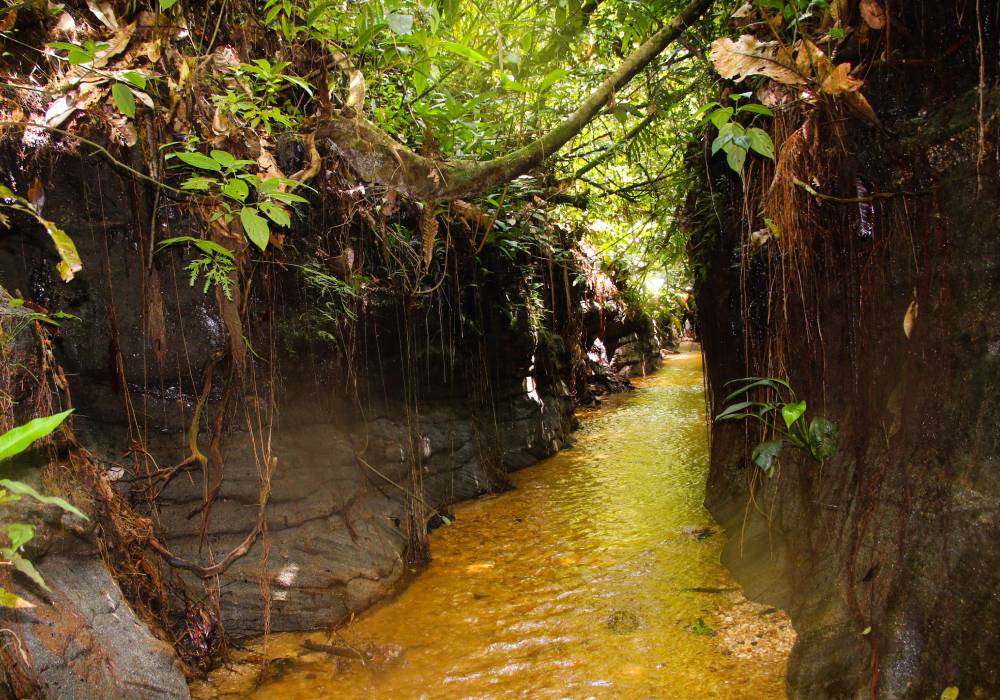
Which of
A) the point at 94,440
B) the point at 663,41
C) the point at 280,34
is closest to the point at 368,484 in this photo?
the point at 94,440

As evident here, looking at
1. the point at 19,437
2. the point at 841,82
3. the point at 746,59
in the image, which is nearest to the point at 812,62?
the point at 841,82

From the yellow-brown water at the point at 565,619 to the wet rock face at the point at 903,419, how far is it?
0.37 meters

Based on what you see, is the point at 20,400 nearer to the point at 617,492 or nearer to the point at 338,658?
the point at 338,658

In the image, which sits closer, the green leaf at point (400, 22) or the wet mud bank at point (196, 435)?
the green leaf at point (400, 22)

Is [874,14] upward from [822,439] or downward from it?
upward

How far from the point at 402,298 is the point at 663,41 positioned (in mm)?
2999

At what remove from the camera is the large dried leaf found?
333 cm

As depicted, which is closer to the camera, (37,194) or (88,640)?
(88,640)

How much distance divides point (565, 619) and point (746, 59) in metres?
3.41

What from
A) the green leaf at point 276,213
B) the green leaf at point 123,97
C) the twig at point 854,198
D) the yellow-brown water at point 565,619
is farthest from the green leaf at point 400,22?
the yellow-brown water at point 565,619

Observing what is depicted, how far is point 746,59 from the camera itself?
3.35 meters

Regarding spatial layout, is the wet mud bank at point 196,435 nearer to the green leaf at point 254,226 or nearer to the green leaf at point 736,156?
the green leaf at point 254,226

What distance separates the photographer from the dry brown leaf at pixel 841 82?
3252mm

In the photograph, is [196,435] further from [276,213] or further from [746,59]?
[746,59]
